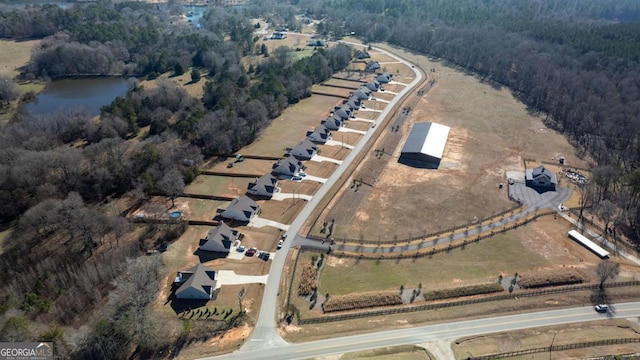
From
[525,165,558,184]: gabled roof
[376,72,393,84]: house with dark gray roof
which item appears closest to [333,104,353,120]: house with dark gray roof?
[376,72,393,84]: house with dark gray roof

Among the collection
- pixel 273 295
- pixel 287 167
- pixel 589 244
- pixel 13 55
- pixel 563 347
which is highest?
pixel 13 55

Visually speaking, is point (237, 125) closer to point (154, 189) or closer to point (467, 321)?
point (154, 189)

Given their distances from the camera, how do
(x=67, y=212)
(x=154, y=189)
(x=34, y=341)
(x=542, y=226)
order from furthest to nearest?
(x=154, y=189) → (x=542, y=226) → (x=67, y=212) → (x=34, y=341)

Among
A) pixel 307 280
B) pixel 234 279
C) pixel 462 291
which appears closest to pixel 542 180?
pixel 462 291

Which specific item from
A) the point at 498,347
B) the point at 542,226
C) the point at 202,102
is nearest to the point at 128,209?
the point at 202,102

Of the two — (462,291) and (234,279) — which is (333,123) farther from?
(462,291)

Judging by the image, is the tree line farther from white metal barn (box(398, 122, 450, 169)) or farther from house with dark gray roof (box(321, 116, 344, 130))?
house with dark gray roof (box(321, 116, 344, 130))
